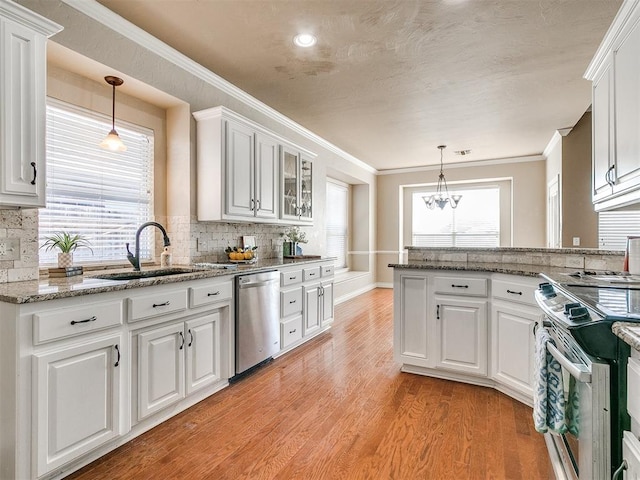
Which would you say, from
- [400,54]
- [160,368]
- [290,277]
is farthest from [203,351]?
[400,54]

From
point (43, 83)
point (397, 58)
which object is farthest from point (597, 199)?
point (43, 83)

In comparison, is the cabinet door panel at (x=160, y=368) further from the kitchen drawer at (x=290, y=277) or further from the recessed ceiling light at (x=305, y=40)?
the recessed ceiling light at (x=305, y=40)

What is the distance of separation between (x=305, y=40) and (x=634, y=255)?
2.65 meters

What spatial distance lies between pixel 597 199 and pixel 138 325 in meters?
2.92

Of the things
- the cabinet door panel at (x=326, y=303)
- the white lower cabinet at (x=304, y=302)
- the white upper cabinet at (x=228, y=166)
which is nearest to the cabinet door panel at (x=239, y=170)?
the white upper cabinet at (x=228, y=166)

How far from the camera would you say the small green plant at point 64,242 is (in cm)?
224

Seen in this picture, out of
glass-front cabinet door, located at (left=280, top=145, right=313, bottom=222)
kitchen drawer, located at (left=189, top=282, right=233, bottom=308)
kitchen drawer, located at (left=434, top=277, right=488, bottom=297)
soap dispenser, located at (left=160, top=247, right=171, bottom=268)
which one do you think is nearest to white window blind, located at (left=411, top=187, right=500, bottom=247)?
glass-front cabinet door, located at (left=280, top=145, right=313, bottom=222)

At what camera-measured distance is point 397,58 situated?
301 centimetres

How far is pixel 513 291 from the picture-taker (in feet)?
8.18

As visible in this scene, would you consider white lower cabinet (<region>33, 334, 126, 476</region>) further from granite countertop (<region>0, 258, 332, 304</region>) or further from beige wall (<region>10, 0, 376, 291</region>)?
beige wall (<region>10, 0, 376, 291</region>)

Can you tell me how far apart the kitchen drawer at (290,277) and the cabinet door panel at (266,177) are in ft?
2.12

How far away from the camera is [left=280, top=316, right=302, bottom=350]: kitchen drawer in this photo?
3.40 metres

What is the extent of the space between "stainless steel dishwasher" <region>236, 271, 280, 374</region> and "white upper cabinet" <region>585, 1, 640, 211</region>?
246 centimetres

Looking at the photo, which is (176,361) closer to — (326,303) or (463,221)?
(326,303)
